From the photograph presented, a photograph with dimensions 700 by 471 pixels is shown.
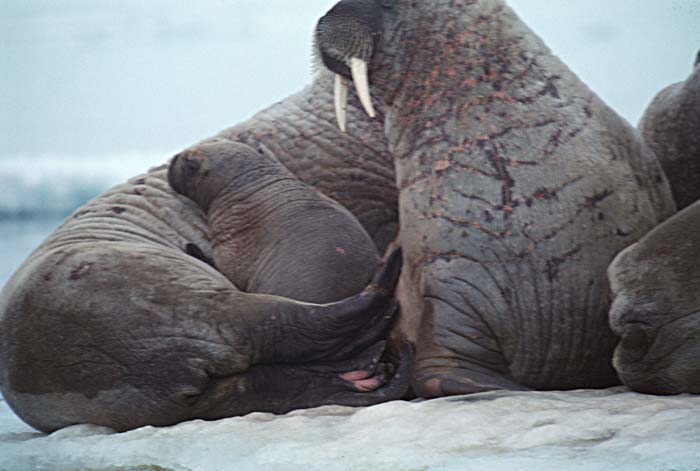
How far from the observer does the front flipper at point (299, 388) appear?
A: 3.94 metres

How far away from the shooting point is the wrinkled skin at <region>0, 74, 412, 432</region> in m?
3.95

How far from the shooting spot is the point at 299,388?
13.1 ft

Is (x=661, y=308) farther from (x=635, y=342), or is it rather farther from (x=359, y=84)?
(x=359, y=84)

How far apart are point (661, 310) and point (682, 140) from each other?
1.54 metres

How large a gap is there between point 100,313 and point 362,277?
969 mm

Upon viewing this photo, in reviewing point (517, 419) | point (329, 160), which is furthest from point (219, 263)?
point (517, 419)

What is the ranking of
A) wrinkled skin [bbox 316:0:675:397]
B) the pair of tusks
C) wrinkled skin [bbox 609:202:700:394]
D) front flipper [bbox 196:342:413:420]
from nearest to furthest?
wrinkled skin [bbox 609:202:700:394] < wrinkled skin [bbox 316:0:675:397] < front flipper [bbox 196:342:413:420] < the pair of tusks

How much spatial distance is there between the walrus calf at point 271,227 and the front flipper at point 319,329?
27 centimetres

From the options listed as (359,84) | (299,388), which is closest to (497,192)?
(359,84)

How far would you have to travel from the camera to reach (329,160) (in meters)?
5.17

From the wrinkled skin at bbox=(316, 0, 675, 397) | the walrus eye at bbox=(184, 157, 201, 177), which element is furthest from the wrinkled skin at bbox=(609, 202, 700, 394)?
the walrus eye at bbox=(184, 157, 201, 177)

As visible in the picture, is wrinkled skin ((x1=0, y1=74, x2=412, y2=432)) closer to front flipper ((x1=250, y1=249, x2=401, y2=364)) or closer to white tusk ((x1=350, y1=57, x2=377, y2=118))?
front flipper ((x1=250, y1=249, x2=401, y2=364))

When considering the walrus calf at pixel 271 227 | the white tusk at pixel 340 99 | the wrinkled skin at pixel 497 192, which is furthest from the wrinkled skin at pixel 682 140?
the white tusk at pixel 340 99

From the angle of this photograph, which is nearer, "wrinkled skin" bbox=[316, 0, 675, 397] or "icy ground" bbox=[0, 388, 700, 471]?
"icy ground" bbox=[0, 388, 700, 471]
